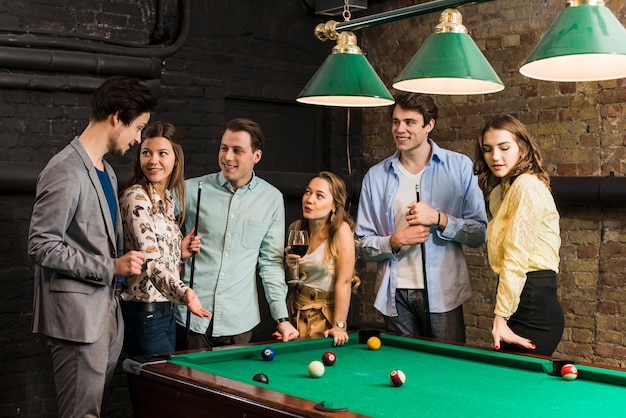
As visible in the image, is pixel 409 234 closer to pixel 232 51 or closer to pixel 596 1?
pixel 596 1

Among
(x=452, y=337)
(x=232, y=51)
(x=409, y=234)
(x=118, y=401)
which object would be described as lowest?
(x=118, y=401)

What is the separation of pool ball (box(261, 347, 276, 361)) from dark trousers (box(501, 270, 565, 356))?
99 centimetres

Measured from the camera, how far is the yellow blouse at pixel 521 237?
10.8 ft

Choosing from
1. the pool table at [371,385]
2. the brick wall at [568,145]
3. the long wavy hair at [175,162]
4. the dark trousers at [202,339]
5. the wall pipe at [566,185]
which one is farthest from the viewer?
the brick wall at [568,145]

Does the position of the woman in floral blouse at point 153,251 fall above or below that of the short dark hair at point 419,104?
below

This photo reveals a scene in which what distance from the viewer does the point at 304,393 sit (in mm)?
2572

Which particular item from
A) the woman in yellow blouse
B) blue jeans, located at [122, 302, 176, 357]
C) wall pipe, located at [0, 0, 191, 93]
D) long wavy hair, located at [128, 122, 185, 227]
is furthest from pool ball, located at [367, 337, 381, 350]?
wall pipe, located at [0, 0, 191, 93]

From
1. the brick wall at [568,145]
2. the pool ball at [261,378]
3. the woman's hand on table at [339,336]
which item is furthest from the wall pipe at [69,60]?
the pool ball at [261,378]

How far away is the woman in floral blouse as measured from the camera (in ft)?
10.8

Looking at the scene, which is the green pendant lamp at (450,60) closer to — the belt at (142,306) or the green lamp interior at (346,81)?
the green lamp interior at (346,81)

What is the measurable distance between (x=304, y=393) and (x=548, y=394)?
2.53 feet

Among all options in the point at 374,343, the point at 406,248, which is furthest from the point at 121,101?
the point at 406,248

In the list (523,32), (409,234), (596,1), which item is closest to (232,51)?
(523,32)

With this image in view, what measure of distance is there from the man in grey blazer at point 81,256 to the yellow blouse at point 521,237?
1.45m
